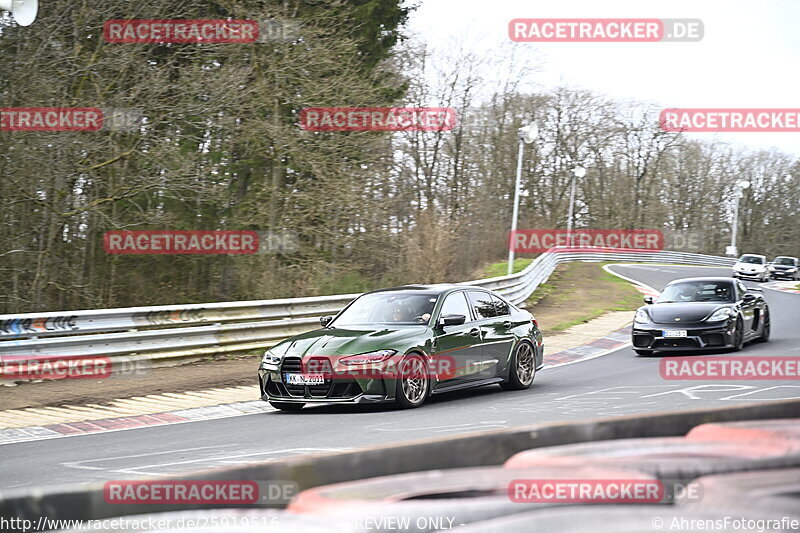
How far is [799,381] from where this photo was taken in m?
12.8

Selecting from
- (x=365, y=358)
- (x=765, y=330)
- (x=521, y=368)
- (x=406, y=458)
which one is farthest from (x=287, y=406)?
(x=765, y=330)

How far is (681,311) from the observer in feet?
54.1

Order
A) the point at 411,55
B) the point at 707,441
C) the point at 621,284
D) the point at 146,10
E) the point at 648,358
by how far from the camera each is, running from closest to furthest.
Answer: the point at 707,441 < the point at 648,358 < the point at 146,10 < the point at 621,284 < the point at 411,55

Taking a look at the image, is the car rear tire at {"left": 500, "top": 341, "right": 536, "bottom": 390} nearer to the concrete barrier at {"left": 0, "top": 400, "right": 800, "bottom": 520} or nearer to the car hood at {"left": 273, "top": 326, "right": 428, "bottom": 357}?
the car hood at {"left": 273, "top": 326, "right": 428, "bottom": 357}

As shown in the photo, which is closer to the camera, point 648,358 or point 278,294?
point 648,358

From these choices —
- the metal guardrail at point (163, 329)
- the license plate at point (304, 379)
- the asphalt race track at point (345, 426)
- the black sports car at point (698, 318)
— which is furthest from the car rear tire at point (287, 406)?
the black sports car at point (698, 318)

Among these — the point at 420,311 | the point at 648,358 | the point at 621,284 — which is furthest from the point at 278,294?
the point at 621,284

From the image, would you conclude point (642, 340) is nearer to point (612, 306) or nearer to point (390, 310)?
point (390, 310)

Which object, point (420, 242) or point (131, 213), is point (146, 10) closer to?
point (131, 213)

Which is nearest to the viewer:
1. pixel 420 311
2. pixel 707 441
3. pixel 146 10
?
pixel 707 441

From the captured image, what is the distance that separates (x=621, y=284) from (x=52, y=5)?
78.5ft

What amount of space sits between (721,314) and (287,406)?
895 cm

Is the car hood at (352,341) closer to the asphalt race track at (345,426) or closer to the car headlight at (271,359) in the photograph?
the car headlight at (271,359)

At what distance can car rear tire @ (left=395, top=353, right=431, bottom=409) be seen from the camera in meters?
10.5
